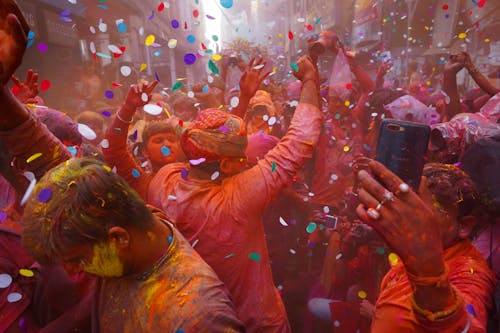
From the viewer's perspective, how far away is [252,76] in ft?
8.40

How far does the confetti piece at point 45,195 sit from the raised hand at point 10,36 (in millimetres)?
598

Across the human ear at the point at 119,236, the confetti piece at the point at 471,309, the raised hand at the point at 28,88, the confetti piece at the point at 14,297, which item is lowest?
the confetti piece at the point at 14,297

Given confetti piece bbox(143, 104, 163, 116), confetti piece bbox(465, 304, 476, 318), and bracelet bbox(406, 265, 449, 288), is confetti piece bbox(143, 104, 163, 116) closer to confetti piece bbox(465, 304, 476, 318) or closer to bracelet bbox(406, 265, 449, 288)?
bracelet bbox(406, 265, 449, 288)

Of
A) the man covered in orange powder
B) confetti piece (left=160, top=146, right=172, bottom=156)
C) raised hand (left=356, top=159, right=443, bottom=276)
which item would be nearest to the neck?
the man covered in orange powder

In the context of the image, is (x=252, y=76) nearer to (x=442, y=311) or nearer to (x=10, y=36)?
(x=10, y=36)

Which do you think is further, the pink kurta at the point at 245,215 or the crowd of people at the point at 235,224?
the pink kurta at the point at 245,215

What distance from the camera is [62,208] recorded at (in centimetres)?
117

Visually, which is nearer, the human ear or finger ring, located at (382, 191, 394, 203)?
finger ring, located at (382, 191, 394, 203)

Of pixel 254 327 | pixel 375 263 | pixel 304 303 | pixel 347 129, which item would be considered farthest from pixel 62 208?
pixel 347 129

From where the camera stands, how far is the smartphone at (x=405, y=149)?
128cm

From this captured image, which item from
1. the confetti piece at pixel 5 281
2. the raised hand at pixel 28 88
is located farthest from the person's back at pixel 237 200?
the raised hand at pixel 28 88

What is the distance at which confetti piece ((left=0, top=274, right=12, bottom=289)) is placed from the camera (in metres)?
1.72

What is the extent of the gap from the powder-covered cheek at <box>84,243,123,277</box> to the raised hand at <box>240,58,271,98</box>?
1.73 metres

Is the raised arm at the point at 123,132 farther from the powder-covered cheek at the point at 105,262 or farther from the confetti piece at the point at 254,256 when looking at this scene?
the powder-covered cheek at the point at 105,262
